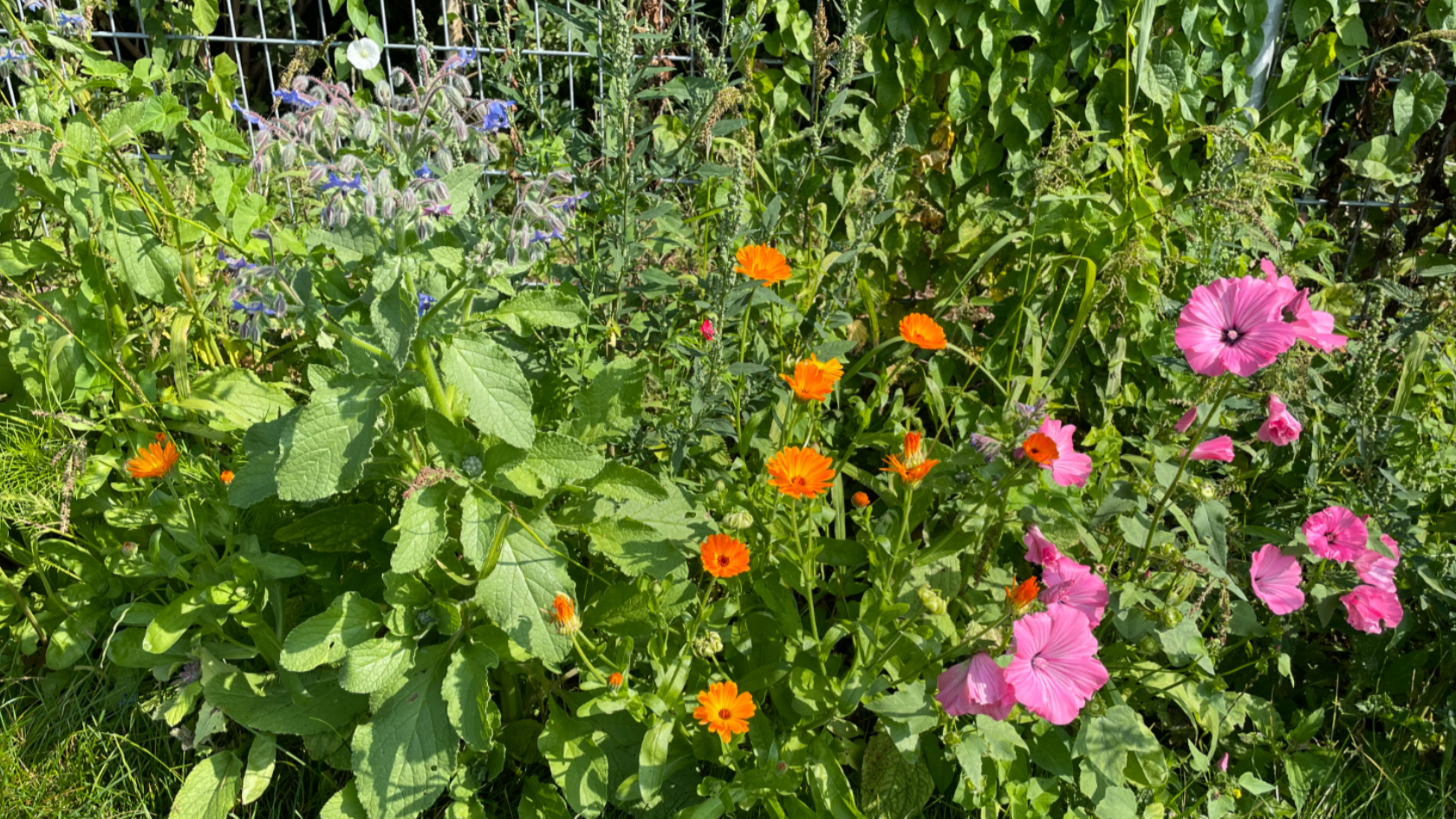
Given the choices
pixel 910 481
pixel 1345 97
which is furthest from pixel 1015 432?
pixel 1345 97

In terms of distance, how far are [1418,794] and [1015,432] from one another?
1413 millimetres

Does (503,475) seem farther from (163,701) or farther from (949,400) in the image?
(949,400)

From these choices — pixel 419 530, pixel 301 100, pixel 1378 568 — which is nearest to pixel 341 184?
pixel 301 100

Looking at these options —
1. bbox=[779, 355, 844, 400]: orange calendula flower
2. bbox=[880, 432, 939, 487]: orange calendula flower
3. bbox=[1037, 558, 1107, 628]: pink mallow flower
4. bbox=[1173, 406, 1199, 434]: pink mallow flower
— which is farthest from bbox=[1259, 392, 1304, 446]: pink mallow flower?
bbox=[779, 355, 844, 400]: orange calendula flower

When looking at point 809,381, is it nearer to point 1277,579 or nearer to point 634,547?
point 634,547

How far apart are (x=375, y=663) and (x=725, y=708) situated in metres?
0.66

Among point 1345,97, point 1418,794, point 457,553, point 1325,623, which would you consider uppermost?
point 1345,97

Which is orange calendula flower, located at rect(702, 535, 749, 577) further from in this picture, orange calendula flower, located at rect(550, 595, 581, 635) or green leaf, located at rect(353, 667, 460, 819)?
green leaf, located at rect(353, 667, 460, 819)

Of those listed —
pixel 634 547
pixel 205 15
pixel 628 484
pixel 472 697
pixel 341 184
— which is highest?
pixel 205 15

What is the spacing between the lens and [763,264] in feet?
6.56

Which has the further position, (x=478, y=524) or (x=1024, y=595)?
(x=478, y=524)

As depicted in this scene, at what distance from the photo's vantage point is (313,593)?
2307mm

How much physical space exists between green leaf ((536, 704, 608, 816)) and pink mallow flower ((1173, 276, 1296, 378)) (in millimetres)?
1344

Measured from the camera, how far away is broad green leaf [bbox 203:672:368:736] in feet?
6.52
